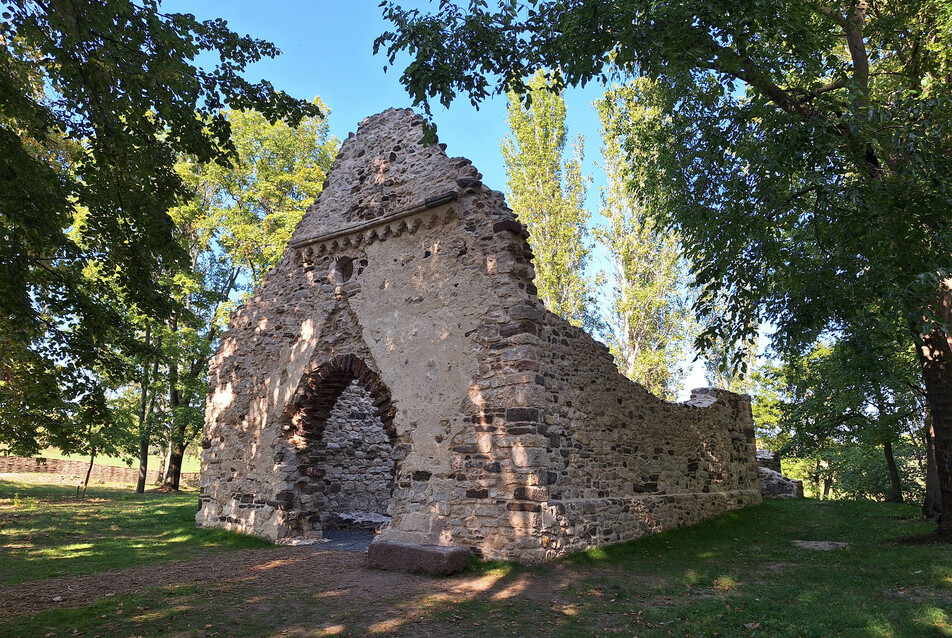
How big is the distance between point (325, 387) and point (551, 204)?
15.0m

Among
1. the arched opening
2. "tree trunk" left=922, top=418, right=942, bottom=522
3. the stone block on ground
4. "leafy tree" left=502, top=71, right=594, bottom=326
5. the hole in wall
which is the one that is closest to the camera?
the arched opening

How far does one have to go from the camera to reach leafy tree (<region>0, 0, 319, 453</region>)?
5094mm

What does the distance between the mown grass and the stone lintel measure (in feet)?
10.2

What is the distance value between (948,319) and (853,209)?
2.75 meters

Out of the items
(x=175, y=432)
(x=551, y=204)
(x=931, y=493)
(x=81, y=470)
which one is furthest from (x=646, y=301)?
(x=81, y=470)

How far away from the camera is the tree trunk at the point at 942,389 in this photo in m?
7.88

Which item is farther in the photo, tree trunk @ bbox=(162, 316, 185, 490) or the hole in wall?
tree trunk @ bbox=(162, 316, 185, 490)

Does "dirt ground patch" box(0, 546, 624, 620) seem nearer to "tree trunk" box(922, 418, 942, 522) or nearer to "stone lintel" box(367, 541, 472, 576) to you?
"stone lintel" box(367, 541, 472, 576)

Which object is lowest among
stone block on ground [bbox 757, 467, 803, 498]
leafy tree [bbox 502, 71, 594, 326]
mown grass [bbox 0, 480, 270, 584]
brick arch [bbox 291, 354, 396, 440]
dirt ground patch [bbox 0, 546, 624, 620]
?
mown grass [bbox 0, 480, 270, 584]

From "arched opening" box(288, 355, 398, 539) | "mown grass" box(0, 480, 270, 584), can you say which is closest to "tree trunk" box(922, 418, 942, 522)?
"arched opening" box(288, 355, 398, 539)

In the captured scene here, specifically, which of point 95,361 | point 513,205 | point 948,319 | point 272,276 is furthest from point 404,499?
point 513,205

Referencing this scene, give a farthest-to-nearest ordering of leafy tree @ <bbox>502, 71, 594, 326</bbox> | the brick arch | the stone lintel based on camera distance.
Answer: leafy tree @ <bbox>502, 71, 594, 326</bbox> → the brick arch → the stone lintel

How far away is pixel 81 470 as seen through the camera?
2592 cm

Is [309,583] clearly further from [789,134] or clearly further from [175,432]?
[175,432]
